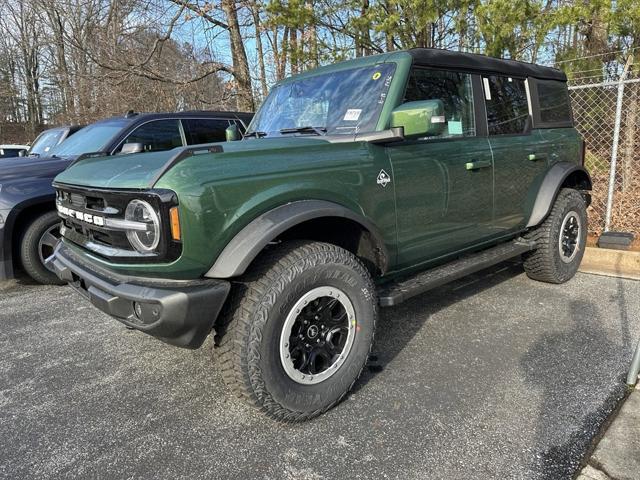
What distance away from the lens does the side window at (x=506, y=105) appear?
3.74 m

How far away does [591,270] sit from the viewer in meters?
5.09

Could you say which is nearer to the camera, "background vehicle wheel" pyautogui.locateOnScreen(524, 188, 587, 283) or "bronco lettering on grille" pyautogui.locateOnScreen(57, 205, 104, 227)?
"bronco lettering on grille" pyautogui.locateOnScreen(57, 205, 104, 227)

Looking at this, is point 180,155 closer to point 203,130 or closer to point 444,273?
point 444,273

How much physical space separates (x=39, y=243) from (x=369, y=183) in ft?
13.3

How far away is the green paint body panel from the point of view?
2.19 m

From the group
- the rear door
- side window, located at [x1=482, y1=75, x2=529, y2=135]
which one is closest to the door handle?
the rear door

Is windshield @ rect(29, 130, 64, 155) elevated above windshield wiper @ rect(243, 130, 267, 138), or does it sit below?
above

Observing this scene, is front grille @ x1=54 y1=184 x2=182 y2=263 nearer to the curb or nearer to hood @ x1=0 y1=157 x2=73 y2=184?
hood @ x1=0 y1=157 x2=73 y2=184

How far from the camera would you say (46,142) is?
22.1 feet

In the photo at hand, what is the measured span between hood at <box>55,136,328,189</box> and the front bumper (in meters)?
0.47

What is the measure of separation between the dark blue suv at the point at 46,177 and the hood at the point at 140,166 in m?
1.17

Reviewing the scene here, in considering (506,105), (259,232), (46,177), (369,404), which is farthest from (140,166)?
(46,177)

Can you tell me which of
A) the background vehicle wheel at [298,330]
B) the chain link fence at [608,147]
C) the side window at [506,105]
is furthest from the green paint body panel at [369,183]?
the chain link fence at [608,147]

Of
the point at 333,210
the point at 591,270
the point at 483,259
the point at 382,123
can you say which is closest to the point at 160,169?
the point at 333,210
